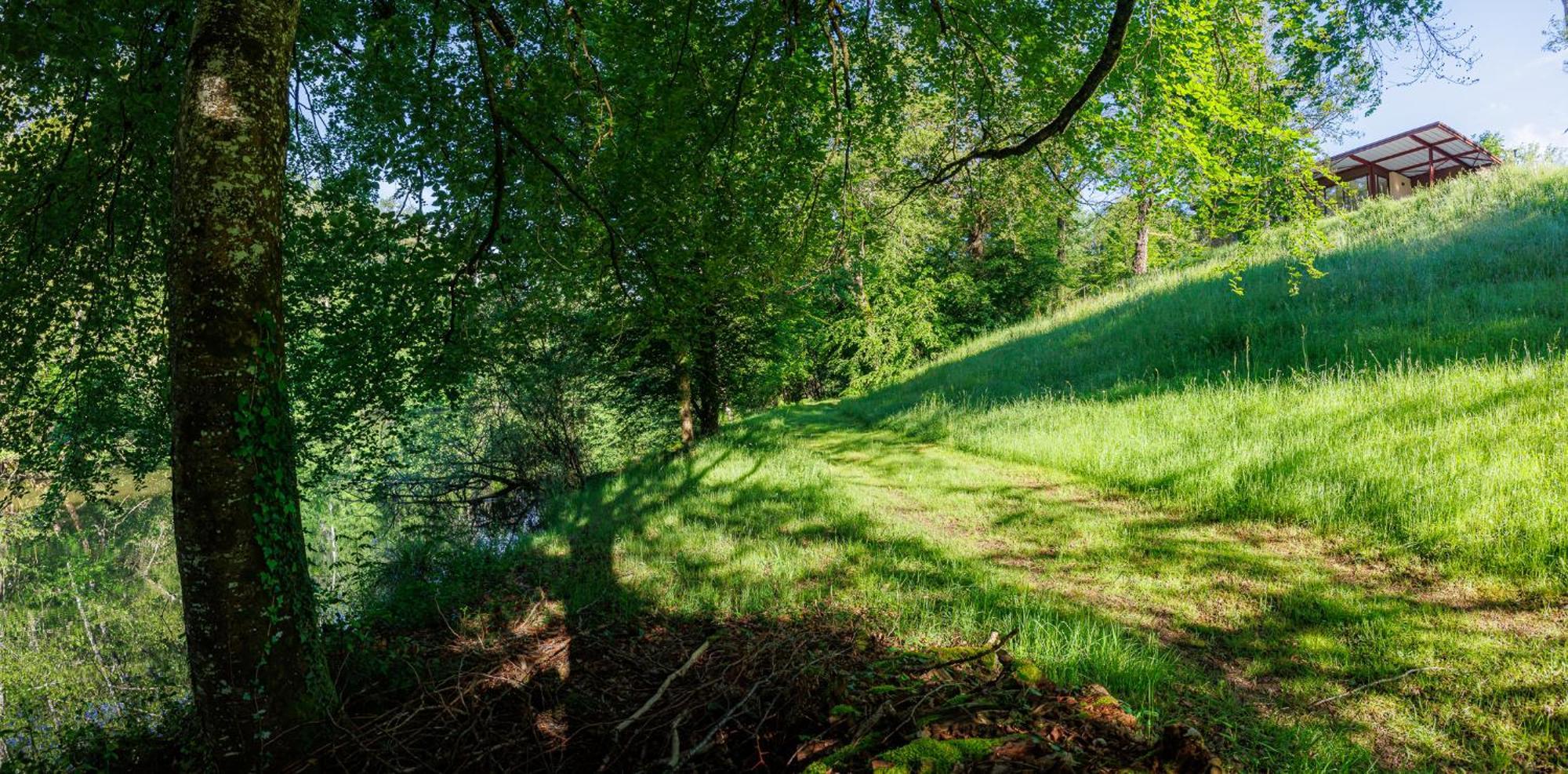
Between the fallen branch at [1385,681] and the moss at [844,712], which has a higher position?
the moss at [844,712]

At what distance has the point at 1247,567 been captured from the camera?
14.9 feet

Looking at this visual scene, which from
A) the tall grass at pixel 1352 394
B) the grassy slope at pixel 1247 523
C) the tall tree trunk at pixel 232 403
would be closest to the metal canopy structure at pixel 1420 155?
the tall grass at pixel 1352 394

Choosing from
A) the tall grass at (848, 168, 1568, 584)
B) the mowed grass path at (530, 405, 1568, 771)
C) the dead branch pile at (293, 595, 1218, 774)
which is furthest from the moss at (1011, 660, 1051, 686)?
the tall grass at (848, 168, 1568, 584)

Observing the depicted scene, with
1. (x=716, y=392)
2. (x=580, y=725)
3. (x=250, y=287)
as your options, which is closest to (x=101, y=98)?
(x=250, y=287)

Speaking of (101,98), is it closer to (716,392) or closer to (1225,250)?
(716,392)

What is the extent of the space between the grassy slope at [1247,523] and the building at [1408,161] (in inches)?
415

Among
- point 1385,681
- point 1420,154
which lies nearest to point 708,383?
point 1385,681

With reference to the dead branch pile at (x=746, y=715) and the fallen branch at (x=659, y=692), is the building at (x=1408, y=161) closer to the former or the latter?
the dead branch pile at (x=746, y=715)

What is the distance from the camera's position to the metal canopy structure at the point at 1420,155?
1939 centimetres

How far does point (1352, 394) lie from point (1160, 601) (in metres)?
4.69

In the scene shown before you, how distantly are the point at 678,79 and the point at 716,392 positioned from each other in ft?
29.7

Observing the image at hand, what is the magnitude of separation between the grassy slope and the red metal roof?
10.3 meters

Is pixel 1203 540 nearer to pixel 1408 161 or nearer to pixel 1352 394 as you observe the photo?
pixel 1352 394

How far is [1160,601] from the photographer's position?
4141 mm
